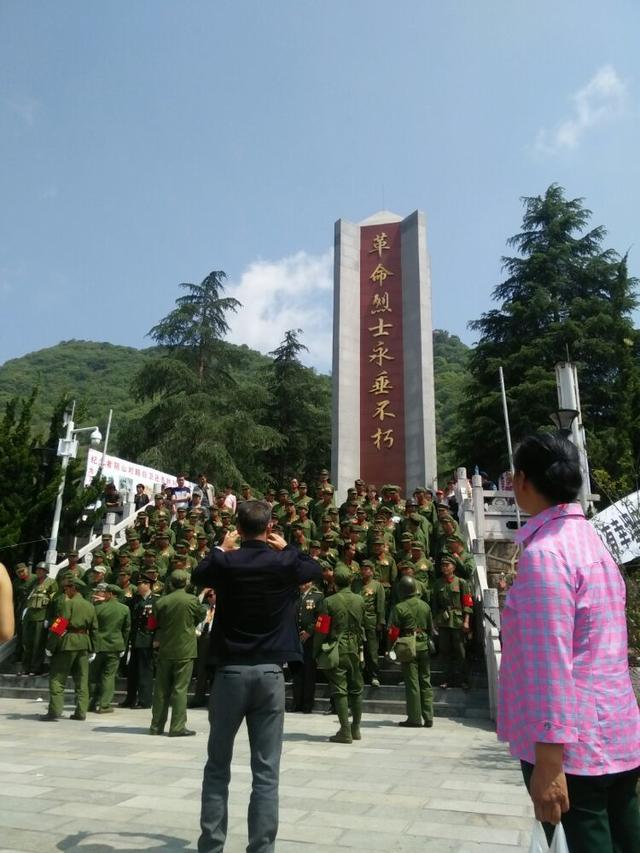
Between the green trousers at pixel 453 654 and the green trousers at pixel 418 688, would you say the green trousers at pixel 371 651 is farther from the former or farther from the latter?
the green trousers at pixel 418 688

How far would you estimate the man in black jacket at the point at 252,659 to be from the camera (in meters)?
2.90

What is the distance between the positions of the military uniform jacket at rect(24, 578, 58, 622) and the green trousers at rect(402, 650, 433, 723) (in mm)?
5731

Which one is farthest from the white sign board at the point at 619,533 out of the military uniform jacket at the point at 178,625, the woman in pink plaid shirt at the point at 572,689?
the woman in pink plaid shirt at the point at 572,689

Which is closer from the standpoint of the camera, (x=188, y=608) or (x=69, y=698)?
(x=188, y=608)

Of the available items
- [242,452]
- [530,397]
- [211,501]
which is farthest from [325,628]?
[242,452]

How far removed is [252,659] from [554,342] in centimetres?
2244

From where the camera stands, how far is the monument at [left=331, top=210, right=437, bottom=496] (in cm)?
1914

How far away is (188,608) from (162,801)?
2880mm

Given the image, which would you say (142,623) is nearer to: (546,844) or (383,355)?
(546,844)

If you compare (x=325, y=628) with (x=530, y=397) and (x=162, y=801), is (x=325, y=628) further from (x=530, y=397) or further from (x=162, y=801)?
(x=530, y=397)

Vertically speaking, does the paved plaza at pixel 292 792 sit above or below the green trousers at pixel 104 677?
below

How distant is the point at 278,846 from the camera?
11.0 feet

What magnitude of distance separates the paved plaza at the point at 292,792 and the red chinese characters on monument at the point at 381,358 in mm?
12328

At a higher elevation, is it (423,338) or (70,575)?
(423,338)
